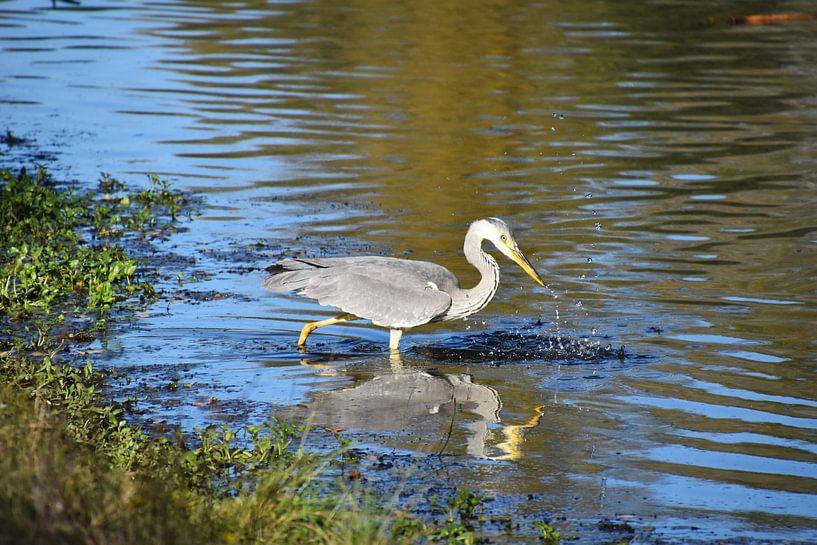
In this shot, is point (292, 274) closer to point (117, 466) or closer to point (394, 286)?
point (394, 286)

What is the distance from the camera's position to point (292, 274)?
10.1 metres

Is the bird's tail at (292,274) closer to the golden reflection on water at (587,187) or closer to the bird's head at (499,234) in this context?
the golden reflection on water at (587,187)

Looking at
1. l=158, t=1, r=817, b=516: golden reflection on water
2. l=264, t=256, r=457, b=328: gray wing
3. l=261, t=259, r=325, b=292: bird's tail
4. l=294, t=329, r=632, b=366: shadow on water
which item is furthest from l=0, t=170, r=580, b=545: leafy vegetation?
l=294, t=329, r=632, b=366: shadow on water

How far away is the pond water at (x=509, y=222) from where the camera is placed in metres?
7.82

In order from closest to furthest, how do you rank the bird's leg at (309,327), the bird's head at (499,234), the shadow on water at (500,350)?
the shadow on water at (500,350) < the bird's leg at (309,327) < the bird's head at (499,234)

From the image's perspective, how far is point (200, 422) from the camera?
25.6 feet

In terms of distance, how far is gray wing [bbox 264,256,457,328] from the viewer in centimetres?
973

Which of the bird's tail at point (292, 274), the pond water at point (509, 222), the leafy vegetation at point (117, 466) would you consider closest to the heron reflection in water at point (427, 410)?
the pond water at point (509, 222)

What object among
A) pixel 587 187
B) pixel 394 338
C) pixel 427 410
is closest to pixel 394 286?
pixel 394 338

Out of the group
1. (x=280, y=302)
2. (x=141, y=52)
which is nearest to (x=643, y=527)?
(x=280, y=302)

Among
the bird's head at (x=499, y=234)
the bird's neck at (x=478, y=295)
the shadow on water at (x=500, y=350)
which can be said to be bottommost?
the shadow on water at (x=500, y=350)

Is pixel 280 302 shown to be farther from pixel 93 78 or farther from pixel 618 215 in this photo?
pixel 93 78

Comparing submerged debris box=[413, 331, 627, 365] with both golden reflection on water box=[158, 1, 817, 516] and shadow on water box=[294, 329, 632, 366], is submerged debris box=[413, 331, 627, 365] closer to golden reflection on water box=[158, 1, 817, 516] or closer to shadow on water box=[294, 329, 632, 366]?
shadow on water box=[294, 329, 632, 366]

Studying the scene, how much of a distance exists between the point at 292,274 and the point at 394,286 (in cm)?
90
